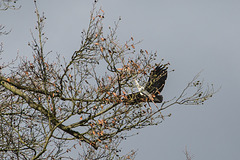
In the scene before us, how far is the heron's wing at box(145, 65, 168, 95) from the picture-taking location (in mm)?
8820

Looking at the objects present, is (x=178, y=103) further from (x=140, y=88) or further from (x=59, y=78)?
(x=59, y=78)

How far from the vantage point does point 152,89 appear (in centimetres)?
875

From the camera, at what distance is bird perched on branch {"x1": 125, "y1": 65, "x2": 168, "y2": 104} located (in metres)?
8.52

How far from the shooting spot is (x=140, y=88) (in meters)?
8.59

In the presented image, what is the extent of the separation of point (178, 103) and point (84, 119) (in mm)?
2793

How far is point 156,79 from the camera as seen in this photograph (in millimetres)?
8930

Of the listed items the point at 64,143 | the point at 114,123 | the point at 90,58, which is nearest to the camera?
the point at 114,123

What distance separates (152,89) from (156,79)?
0.37m

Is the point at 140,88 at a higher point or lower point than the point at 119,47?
lower

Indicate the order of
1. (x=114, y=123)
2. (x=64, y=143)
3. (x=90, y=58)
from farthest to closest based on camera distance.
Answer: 1. (x=64, y=143)
2. (x=90, y=58)
3. (x=114, y=123)

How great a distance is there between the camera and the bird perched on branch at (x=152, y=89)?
8516 mm

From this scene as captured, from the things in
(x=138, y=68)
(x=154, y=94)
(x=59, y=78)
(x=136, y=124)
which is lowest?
(x=136, y=124)

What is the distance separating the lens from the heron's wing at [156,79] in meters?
8.82

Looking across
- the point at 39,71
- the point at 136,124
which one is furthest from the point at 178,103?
the point at 39,71
